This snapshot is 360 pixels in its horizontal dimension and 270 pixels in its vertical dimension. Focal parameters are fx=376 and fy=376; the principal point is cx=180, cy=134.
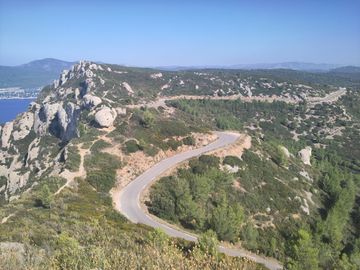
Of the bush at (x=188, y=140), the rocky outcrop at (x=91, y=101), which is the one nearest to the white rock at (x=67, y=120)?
the rocky outcrop at (x=91, y=101)

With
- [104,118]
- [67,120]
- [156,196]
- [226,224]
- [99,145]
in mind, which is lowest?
[226,224]

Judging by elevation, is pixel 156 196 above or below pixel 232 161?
below

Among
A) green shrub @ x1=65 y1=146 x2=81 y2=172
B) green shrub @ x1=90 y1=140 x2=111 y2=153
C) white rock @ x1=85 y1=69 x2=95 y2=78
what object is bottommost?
green shrub @ x1=65 y1=146 x2=81 y2=172

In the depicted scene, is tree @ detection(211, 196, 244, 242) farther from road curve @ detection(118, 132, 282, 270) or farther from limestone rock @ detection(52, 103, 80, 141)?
limestone rock @ detection(52, 103, 80, 141)

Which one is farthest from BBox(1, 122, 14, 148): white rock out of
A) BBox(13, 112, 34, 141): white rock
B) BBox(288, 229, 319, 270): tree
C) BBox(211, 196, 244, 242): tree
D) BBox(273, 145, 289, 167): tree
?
BBox(288, 229, 319, 270): tree

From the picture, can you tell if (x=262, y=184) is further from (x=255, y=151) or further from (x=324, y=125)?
(x=324, y=125)

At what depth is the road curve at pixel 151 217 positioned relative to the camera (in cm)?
4169

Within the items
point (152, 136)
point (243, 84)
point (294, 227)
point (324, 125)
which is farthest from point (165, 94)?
point (294, 227)

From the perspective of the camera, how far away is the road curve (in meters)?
41.7

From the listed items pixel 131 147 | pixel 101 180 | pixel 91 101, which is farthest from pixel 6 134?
pixel 101 180

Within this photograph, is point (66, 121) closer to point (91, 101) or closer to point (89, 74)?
point (91, 101)

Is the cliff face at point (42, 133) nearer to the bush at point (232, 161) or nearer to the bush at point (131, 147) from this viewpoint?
the bush at point (131, 147)

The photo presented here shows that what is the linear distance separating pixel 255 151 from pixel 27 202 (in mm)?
45458

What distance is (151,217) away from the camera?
46875 mm
